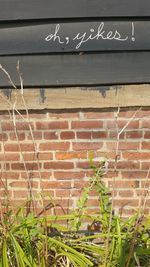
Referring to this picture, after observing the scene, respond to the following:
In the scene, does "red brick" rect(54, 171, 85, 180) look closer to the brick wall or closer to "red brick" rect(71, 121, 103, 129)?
the brick wall

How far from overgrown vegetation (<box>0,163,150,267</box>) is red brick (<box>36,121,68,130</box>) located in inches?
14.6

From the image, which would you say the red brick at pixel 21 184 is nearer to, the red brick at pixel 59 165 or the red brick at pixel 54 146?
the red brick at pixel 59 165

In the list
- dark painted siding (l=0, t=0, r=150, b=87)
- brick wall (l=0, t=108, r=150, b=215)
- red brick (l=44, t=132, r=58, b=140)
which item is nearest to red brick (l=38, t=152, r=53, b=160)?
brick wall (l=0, t=108, r=150, b=215)

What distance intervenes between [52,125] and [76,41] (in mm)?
593

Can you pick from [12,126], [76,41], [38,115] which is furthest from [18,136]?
[76,41]

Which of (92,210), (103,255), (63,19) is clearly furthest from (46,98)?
(103,255)

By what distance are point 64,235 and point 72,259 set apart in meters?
0.32

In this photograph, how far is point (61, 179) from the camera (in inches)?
109

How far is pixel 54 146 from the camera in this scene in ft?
8.85

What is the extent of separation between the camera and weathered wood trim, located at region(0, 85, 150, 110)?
2551mm

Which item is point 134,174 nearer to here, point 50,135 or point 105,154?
point 105,154

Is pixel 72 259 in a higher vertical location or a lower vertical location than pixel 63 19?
lower

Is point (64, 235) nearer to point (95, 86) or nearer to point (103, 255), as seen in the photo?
point (103, 255)

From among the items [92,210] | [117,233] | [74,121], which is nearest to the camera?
[117,233]
